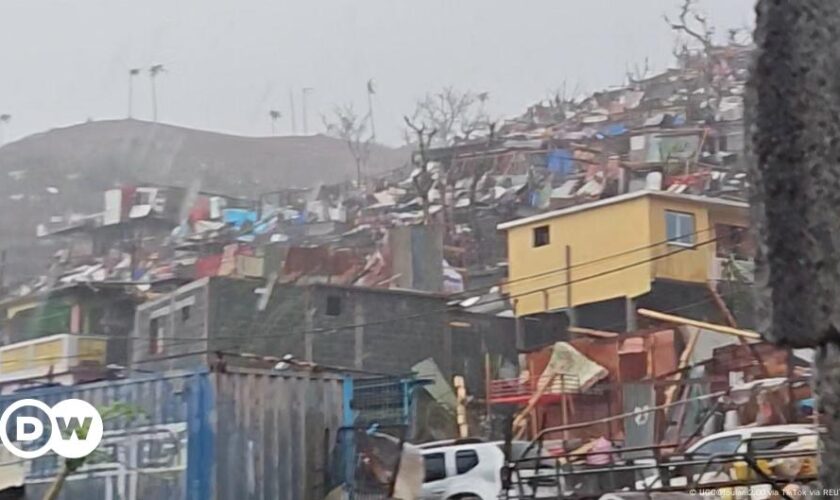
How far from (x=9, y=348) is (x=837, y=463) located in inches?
765

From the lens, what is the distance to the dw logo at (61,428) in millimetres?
9102

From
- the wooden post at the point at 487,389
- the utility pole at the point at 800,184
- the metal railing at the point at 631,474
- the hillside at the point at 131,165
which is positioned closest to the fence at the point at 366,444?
the metal railing at the point at 631,474

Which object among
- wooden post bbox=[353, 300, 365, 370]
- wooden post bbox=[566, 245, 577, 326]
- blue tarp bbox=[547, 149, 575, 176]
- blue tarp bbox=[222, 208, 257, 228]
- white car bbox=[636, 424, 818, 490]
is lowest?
white car bbox=[636, 424, 818, 490]

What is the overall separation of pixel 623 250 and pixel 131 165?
12583mm

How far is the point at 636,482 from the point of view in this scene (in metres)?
6.48

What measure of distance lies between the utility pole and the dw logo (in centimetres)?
835

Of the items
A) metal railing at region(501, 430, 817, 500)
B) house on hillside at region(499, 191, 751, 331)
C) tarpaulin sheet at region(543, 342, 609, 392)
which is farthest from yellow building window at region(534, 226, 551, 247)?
metal railing at region(501, 430, 817, 500)

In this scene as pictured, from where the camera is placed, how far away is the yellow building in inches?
754

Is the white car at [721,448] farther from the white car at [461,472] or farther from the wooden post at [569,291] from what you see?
the wooden post at [569,291]

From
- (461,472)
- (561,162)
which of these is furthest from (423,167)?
(461,472)

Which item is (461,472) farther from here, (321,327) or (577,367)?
(321,327)

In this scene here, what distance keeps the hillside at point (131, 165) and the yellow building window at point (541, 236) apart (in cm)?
811

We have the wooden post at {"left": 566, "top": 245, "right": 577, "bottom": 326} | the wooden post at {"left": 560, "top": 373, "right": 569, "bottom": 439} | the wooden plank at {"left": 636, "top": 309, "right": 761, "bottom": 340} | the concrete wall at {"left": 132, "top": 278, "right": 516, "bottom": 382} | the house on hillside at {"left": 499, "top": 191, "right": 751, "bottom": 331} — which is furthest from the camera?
the wooden post at {"left": 566, "top": 245, "right": 577, "bottom": 326}

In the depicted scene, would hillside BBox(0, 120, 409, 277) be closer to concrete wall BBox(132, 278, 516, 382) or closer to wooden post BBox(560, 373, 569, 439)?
concrete wall BBox(132, 278, 516, 382)
